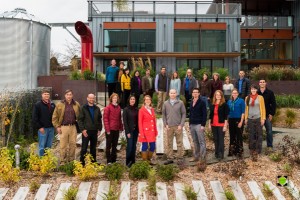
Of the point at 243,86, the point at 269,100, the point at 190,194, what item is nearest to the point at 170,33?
the point at 243,86

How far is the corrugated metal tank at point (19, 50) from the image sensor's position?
21469 mm

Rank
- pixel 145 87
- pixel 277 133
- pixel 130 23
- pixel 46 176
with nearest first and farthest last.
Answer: pixel 46 176
pixel 277 133
pixel 145 87
pixel 130 23

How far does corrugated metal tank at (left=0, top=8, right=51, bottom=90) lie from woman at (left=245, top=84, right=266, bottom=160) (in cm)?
1439

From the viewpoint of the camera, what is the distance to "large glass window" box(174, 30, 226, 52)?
2530cm

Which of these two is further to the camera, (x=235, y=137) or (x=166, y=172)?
(x=235, y=137)

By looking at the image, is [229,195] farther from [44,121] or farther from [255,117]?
[44,121]

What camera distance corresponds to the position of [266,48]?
102ft

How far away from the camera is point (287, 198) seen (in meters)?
7.40

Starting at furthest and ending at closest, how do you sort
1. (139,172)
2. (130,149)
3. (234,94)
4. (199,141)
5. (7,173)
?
1. (234,94)
2. (199,141)
3. (130,149)
4. (139,172)
5. (7,173)

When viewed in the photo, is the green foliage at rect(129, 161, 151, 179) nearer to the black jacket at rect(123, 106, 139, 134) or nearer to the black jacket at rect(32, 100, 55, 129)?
the black jacket at rect(123, 106, 139, 134)

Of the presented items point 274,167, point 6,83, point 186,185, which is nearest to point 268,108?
point 274,167

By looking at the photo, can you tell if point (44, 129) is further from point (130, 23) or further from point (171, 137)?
point (130, 23)

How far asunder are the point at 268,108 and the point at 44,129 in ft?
16.8

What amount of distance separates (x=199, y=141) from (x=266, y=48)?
23.7 m
